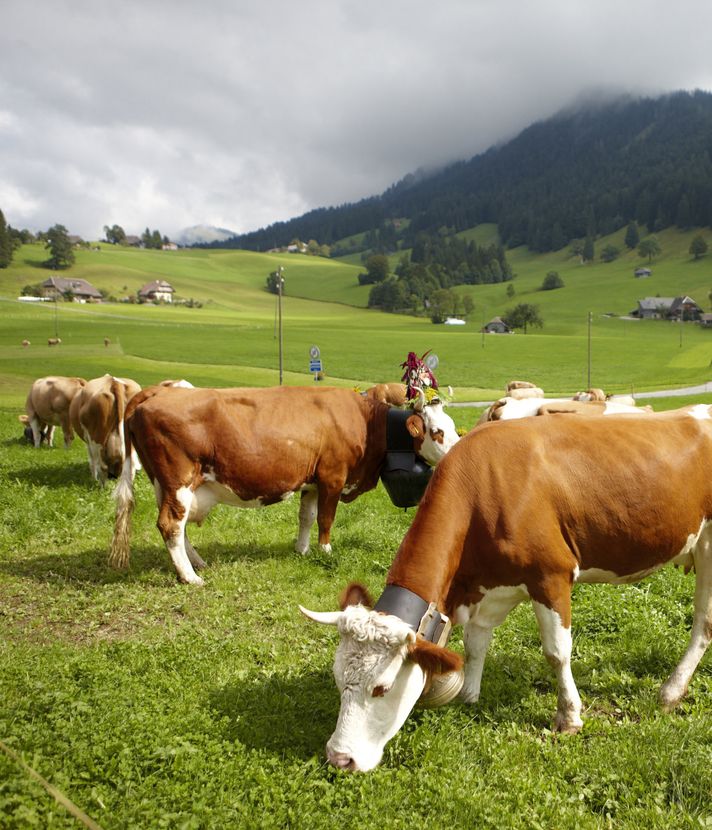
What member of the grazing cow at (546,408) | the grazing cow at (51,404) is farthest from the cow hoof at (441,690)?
the grazing cow at (51,404)

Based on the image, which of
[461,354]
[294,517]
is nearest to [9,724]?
[294,517]

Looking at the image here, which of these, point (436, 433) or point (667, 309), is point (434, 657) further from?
point (667, 309)

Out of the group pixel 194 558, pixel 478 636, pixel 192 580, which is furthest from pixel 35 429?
pixel 478 636

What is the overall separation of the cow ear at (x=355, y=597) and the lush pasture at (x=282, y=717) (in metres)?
1.10

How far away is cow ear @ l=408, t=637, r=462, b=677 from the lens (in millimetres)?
4078

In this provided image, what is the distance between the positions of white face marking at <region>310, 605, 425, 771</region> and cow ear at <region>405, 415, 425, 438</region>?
4335 millimetres

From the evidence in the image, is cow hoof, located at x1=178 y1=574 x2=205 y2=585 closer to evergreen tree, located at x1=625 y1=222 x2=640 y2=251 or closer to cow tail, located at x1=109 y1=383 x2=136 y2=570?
cow tail, located at x1=109 y1=383 x2=136 y2=570

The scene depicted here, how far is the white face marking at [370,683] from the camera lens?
4047 millimetres

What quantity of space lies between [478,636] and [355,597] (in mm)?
1492

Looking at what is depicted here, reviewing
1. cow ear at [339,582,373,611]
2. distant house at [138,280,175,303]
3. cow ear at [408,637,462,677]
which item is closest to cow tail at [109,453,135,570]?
cow ear at [339,582,373,611]

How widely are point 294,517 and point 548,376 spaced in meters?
51.4

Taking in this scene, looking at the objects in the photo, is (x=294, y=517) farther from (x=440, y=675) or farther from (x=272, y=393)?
(x=440, y=675)

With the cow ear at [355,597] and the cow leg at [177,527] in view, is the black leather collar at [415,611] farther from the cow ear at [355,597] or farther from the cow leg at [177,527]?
the cow leg at [177,527]

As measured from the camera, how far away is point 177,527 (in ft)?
26.1
